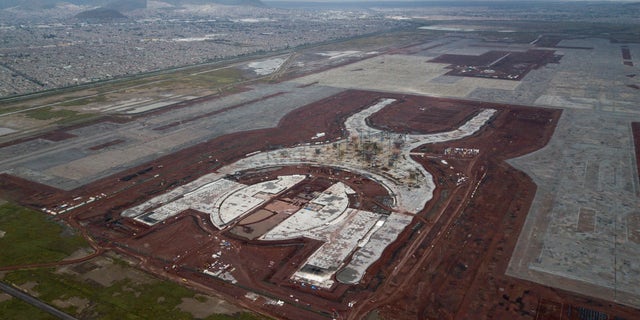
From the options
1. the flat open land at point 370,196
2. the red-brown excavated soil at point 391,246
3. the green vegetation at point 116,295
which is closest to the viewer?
the green vegetation at point 116,295

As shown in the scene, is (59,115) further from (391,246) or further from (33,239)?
(391,246)

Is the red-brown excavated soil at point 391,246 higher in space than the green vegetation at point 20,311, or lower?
higher

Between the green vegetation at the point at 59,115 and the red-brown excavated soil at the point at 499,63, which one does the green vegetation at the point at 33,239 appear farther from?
the red-brown excavated soil at the point at 499,63

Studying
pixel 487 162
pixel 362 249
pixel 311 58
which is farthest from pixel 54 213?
pixel 311 58

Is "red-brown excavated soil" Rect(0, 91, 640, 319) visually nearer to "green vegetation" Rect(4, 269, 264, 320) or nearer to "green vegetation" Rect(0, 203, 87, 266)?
"green vegetation" Rect(4, 269, 264, 320)

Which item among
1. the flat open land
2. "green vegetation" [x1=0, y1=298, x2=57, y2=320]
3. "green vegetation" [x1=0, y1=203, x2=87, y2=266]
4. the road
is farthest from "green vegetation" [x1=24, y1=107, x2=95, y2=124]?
"green vegetation" [x1=0, y1=298, x2=57, y2=320]

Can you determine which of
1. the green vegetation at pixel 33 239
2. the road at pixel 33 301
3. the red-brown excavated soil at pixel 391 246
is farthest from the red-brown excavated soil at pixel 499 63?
the road at pixel 33 301
